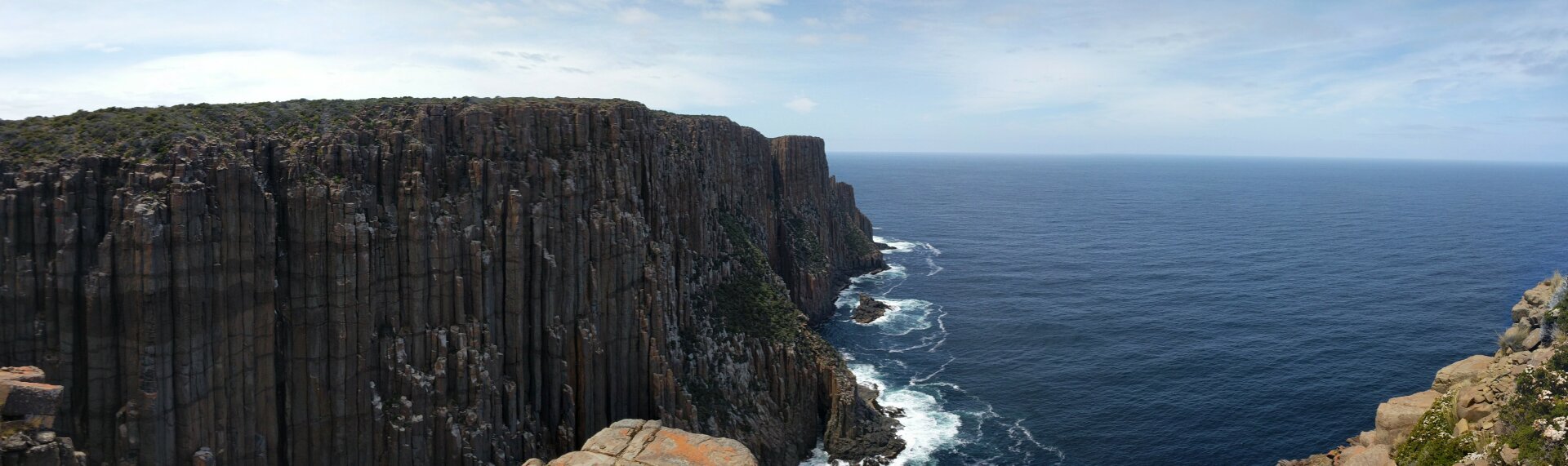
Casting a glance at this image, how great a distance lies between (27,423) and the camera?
32.8 meters

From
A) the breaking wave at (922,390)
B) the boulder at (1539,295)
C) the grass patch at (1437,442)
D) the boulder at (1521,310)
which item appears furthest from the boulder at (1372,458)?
the boulder at (1521,310)

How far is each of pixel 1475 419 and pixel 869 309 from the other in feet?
251

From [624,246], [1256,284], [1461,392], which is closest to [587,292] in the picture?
[624,246]

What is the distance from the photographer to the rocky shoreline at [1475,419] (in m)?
47.8

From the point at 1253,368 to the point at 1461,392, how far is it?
41.0 m

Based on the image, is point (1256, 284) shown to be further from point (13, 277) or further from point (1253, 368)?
point (13, 277)

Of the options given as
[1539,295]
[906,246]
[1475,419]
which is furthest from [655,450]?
[906,246]

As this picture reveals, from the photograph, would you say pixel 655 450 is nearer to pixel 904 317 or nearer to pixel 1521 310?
pixel 904 317

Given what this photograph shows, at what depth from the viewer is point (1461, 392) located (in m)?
56.3

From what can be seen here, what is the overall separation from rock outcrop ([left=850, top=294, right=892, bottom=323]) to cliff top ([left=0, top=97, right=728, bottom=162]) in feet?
211

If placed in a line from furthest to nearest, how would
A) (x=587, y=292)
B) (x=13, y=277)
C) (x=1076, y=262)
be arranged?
(x=1076, y=262) < (x=587, y=292) < (x=13, y=277)

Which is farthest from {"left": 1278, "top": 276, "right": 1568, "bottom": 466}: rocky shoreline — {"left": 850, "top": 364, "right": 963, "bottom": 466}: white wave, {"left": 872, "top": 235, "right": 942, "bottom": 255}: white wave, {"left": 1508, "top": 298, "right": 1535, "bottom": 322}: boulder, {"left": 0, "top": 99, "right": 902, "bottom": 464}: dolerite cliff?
{"left": 872, "top": 235, "right": 942, "bottom": 255}: white wave

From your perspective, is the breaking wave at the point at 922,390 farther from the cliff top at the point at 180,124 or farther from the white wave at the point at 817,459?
the cliff top at the point at 180,124

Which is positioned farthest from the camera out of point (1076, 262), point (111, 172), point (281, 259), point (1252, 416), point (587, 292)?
point (1076, 262)
